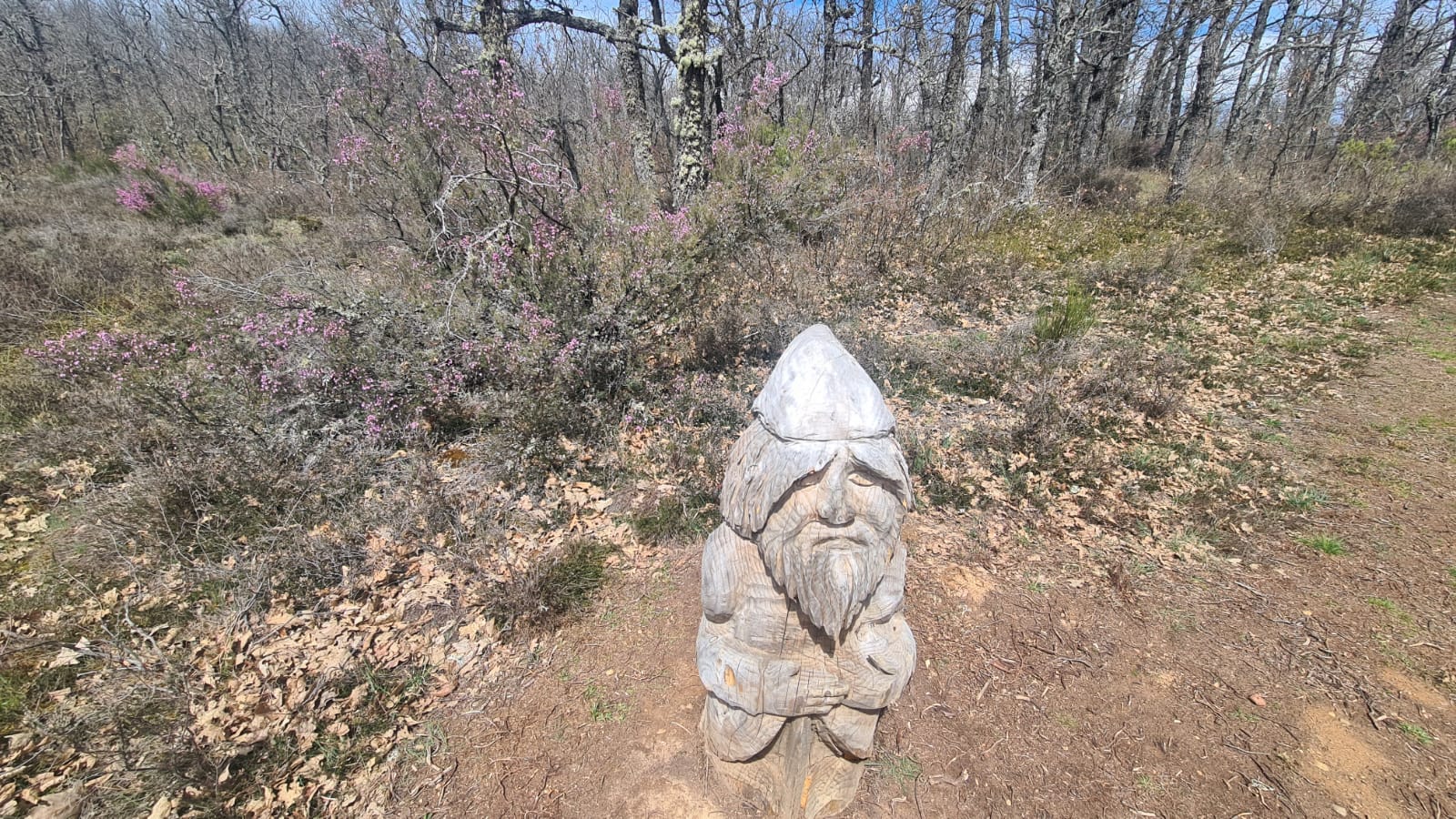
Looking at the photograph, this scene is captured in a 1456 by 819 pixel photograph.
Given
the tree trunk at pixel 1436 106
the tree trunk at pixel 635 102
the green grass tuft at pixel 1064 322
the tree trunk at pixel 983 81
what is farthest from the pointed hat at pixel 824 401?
the tree trunk at pixel 1436 106

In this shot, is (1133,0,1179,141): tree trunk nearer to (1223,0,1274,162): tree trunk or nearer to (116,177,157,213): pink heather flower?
(1223,0,1274,162): tree trunk

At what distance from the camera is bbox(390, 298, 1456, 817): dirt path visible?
7.20ft

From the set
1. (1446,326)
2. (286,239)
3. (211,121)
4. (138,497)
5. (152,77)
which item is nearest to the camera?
(138,497)

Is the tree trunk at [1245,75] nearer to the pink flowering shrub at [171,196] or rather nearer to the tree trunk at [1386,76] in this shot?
the tree trunk at [1386,76]

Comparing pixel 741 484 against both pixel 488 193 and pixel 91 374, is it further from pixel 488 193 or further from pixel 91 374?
→ pixel 91 374

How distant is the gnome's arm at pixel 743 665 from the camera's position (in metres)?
1.64

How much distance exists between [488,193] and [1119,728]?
5.40m

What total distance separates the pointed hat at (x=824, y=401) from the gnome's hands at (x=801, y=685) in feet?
2.70

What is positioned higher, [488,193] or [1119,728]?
[488,193]

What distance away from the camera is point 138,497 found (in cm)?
322

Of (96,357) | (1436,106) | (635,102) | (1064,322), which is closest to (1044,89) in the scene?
(1064,322)

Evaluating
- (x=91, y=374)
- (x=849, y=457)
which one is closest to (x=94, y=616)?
(x=91, y=374)

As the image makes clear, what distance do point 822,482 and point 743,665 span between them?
74 cm

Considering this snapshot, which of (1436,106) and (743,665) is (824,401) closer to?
(743,665)
